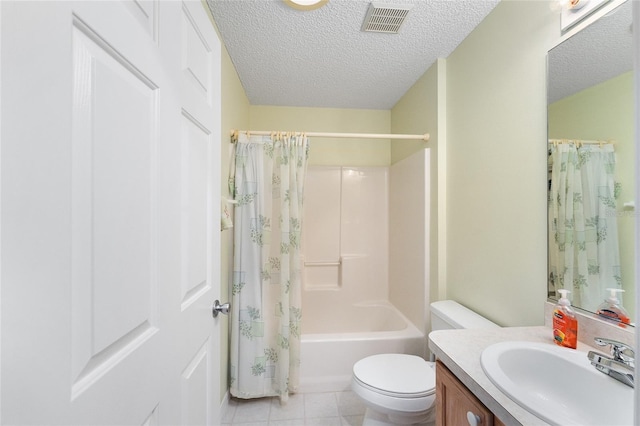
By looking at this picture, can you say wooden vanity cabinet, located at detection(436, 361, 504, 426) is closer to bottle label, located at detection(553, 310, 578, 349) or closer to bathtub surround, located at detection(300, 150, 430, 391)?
bottle label, located at detection(553, 310, 578, 349)

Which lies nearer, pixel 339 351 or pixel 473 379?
pixel 473 379

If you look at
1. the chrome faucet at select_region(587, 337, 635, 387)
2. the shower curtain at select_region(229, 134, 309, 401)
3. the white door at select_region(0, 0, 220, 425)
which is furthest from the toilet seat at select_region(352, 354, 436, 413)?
the white door at select_region(0, 0, 220, 425)

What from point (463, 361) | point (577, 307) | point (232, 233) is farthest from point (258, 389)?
point (577, 307)

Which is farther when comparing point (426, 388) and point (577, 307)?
point (426, 388)

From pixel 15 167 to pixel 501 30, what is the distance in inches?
74.3

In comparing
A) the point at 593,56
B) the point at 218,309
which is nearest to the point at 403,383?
the point at 218,309

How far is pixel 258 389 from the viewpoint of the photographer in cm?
179

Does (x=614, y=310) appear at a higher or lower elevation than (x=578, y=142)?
lower

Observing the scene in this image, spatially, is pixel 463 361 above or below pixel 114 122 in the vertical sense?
→ below

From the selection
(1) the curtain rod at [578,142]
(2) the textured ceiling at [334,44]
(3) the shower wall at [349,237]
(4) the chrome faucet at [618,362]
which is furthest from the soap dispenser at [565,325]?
(3) the shower wall at [349,237]

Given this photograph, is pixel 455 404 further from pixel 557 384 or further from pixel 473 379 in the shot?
pixel 557 384

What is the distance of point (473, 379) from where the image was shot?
0.78 metres

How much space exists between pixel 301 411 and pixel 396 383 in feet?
2.53

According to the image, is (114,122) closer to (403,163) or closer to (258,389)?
(258,389)
